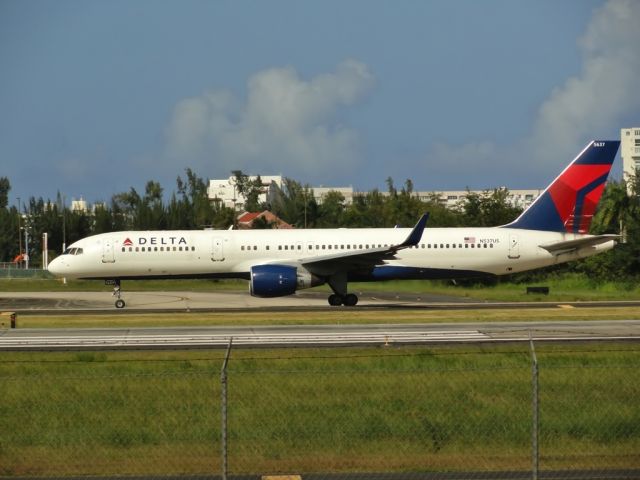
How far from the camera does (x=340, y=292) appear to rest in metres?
39.0

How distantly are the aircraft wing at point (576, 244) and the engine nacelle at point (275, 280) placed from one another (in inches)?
444

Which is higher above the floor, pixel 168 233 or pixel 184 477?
pixel 168 233

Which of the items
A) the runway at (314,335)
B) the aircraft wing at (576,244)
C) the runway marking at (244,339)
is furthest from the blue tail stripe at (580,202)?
the runway marking at (244,339)

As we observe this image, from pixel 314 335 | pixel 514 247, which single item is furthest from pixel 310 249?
pixel 314 335

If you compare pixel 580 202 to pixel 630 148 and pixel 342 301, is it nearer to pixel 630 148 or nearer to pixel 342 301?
pixel 342 301

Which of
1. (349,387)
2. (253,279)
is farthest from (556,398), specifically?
(253,279)

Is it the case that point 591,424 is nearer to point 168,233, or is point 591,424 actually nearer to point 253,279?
point 253,279

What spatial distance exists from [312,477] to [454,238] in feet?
97.0

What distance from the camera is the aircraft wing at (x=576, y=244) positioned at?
38594mm

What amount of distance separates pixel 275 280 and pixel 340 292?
4040mm

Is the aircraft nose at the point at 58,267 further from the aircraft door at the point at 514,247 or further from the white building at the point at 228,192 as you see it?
the white building at the point at 228,192

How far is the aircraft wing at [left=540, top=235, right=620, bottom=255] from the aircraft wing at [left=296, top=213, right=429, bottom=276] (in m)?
6.47

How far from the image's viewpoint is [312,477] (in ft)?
35.0

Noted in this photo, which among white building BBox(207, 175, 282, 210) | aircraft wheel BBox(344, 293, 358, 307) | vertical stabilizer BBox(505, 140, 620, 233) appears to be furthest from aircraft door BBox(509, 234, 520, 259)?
white building BBox(207, 175, 282, 210)
